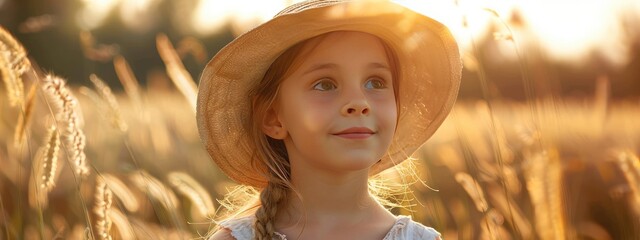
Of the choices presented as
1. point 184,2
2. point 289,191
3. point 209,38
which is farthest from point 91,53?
point 209,38

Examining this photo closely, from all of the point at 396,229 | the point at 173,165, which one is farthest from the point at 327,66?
the point at 173,165

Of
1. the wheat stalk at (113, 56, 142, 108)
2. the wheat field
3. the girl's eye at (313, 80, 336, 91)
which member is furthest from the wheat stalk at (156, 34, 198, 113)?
the girl's eye at (313, 80, 336, 91)

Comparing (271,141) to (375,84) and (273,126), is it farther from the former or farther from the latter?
(375,84)

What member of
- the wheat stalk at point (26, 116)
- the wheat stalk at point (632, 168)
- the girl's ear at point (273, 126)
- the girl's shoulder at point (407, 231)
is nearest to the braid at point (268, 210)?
the girl's ear at point (273, 126)

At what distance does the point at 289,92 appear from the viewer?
2.29 metres

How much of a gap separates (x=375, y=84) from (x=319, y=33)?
0.52 ft

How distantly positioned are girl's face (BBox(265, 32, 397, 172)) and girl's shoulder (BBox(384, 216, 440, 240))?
0.16m

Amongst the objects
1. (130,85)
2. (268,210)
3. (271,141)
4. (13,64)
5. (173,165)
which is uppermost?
(13,64)

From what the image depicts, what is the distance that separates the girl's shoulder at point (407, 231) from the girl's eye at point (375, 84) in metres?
0.32

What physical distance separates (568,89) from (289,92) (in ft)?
18.6

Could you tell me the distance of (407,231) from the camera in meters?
2.37

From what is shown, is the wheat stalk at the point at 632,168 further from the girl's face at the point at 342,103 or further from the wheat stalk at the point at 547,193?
the girl's face at the point at 342,103

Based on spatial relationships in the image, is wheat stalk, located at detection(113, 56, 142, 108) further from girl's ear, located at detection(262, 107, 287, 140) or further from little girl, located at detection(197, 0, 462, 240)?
girl's ear, located at detection(262, 107, 287, 140)

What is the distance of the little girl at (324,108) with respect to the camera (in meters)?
2.20
